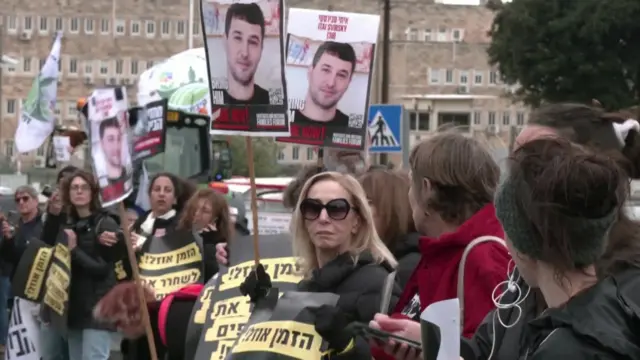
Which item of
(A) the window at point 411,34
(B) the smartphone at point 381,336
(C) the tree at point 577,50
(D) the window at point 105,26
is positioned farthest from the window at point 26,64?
(B) the smartphone at point 381,336

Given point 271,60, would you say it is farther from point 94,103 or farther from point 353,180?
point 94,103

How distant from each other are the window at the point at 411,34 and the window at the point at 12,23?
28.7 m

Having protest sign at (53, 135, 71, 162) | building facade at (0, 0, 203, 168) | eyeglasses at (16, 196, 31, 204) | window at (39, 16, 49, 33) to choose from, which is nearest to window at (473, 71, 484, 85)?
building facade at (0, 0, 203, 168)

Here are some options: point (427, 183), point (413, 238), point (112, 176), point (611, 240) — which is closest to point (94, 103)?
point (112, 176)

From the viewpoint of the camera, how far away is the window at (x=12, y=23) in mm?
93500

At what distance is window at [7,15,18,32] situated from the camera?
93.5m

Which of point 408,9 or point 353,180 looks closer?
point 353,180

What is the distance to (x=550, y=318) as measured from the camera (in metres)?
2.39

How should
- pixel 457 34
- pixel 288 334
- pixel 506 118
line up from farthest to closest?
pixel 457 34 → pixel 506 118 → pixel 288 334

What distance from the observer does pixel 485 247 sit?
345cm

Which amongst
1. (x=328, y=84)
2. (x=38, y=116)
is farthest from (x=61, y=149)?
(x=328, y=84)

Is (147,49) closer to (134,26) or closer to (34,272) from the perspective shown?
(134,26)

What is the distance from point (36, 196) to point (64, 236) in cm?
368

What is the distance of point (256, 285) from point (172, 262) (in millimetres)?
3115
